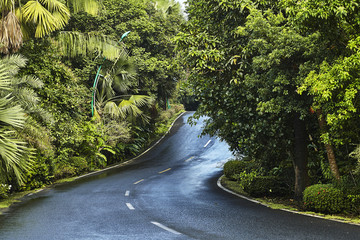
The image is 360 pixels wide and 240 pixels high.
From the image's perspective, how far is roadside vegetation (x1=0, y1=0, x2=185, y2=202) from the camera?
15.8m

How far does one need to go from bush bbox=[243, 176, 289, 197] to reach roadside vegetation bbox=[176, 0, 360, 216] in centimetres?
4

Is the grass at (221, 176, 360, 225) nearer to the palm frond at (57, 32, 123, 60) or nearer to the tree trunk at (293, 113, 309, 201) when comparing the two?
the tree trunk at (293, 113, 309, 201)

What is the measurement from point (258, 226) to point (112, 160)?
74.5 ft

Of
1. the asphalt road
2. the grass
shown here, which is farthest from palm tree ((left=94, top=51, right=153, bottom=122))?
the grass

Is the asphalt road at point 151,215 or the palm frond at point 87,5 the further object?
the palm frond at point 87,5

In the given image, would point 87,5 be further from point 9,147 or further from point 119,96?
point 119,96

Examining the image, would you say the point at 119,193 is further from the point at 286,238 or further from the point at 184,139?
the point at 184,139

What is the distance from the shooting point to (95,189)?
1798 centimetres

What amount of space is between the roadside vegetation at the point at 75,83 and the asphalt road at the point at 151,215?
2040 mm

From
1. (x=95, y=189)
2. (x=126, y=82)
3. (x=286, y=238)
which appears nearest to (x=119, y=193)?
(x=95, y=189)

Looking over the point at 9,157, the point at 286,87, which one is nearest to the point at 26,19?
the point at 9,157

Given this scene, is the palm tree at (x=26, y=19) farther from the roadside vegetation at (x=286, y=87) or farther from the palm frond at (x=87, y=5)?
the roadside vegetation at (x=286, y=87)

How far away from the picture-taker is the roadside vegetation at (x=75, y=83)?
621 inches

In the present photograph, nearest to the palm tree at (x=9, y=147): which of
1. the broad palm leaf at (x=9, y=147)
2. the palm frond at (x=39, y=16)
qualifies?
the broad palm leaf at (x=9, y=147)
